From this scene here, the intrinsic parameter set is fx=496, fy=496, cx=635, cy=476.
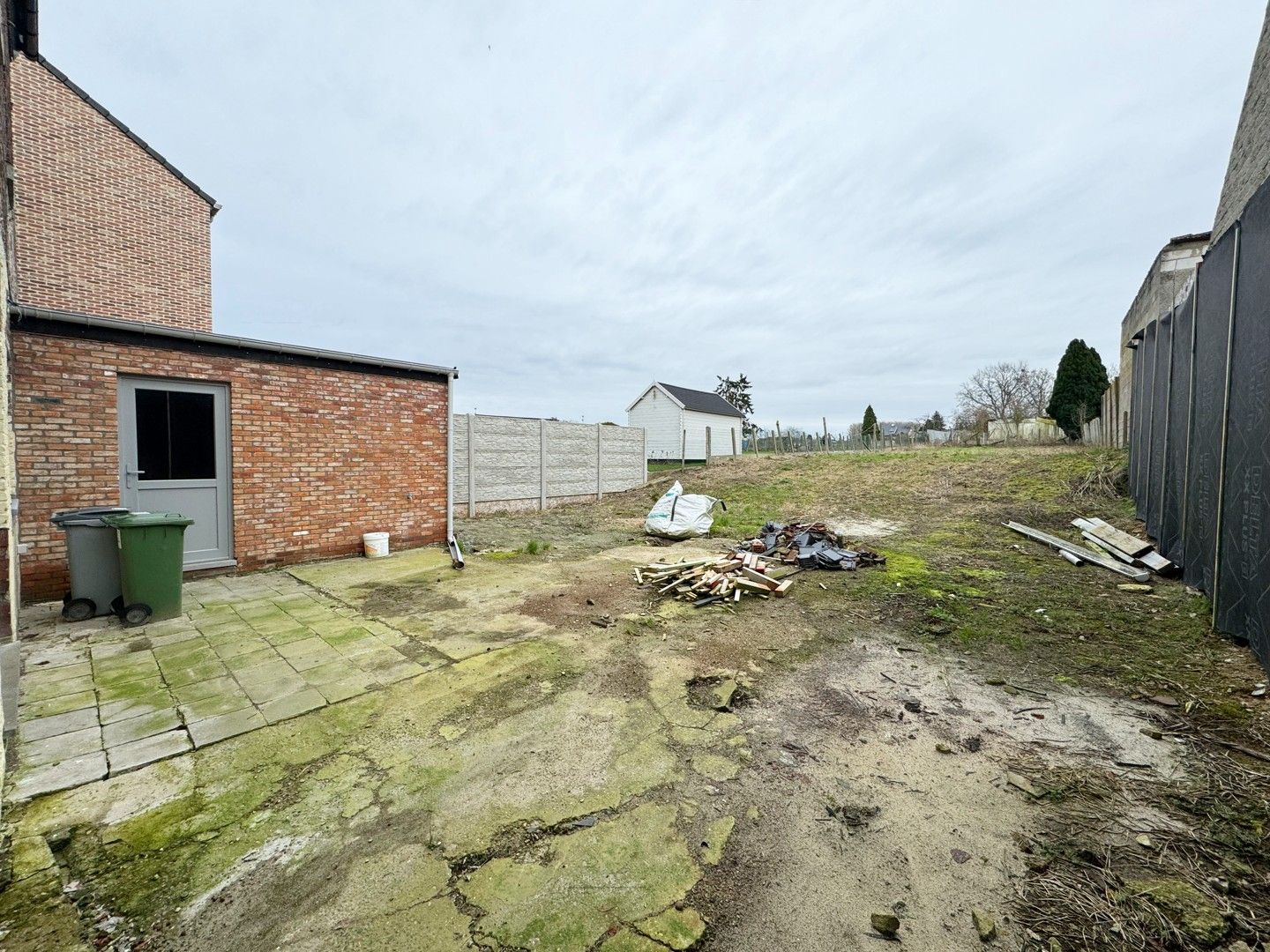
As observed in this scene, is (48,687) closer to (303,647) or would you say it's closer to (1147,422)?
(303,647)

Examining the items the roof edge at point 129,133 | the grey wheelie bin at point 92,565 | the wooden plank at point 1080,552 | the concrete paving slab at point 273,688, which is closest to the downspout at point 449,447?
the grey wheelie bin at point 92,565

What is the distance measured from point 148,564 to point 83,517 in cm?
67

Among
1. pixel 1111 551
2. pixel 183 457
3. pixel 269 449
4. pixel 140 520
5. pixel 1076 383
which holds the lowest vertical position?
pixel 1111 551

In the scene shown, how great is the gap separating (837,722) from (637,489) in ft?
43.5

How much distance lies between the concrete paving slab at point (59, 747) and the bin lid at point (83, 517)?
2.43 m

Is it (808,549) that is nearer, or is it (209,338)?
(209,338)

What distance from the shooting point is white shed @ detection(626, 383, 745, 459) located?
30.0 metres

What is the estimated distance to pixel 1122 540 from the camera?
22.2ft

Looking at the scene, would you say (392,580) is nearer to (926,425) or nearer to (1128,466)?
(1128,466)

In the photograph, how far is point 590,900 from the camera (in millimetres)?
1804

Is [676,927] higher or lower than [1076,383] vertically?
lower

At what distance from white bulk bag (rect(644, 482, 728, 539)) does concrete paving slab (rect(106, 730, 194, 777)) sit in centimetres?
737

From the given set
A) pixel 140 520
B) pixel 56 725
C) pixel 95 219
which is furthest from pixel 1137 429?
pixel 95 219

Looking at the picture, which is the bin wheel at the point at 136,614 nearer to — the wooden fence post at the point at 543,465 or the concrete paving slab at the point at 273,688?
the concrete paving slab at the point at 273,688
